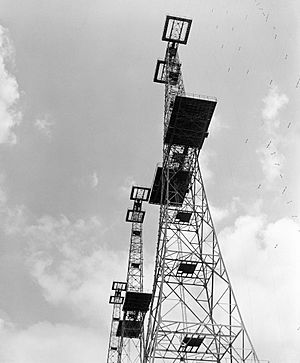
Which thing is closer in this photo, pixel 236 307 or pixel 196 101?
pixel 236 307

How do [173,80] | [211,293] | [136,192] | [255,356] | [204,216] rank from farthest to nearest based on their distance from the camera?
[136,192] < [173,80] < [204,216] < [211,293] < [255,356]

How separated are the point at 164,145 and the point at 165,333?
14.4 meters

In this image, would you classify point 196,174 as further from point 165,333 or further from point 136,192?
point 136,192

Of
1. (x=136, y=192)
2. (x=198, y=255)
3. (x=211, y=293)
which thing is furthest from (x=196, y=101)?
(x=136, y=192)

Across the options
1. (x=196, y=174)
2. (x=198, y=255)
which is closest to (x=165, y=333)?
(x=198, y=255)

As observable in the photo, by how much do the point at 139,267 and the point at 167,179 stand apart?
81.0ft

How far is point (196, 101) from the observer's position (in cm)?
3784

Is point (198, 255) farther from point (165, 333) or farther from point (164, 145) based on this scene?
point (164, 145)

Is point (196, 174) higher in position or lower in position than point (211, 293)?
higher

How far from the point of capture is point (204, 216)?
38.9 m

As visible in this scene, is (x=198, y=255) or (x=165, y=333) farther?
(x=198, y=255)

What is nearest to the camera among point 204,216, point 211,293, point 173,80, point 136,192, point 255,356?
point 255,356

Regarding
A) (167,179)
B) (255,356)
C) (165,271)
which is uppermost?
(167,179)

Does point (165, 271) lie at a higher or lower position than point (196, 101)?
lower
